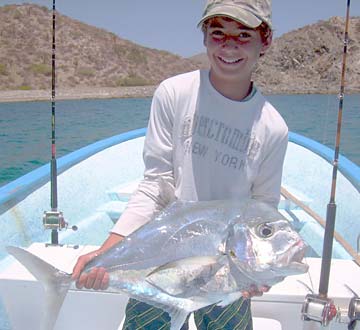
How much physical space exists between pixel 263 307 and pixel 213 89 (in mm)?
1095

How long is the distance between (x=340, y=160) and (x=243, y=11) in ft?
10.4

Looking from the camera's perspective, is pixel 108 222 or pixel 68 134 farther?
pixel 68 134

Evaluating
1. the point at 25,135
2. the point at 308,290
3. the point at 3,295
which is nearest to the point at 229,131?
the point at 308,290

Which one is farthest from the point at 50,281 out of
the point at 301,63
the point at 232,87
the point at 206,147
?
the point at 301,63

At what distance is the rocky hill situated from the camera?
4519cm

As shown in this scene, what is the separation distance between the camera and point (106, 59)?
5488 cm

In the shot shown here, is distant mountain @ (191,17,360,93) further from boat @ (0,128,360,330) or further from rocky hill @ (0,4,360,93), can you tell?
boat @ (0,128,360,330)

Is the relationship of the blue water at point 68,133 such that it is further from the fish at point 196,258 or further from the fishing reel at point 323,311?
the fish at point 196,258

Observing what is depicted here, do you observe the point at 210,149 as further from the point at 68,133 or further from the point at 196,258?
the point at 68,133

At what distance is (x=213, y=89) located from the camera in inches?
63.4

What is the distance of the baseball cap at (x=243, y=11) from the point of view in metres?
1.42

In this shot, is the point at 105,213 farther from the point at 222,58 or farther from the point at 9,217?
the point at 222,58

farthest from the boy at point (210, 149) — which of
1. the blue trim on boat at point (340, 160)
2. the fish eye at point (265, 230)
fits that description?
the blue trim on boat at point (340, 160)

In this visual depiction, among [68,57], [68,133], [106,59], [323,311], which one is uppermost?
[106,59]
